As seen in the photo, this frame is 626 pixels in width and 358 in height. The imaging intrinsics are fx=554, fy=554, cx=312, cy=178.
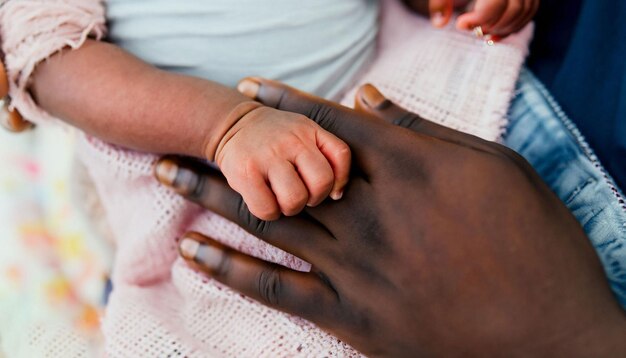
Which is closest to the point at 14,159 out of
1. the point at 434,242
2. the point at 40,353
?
the point at 40,353

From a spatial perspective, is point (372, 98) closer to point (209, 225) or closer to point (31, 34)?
point (209, 225)

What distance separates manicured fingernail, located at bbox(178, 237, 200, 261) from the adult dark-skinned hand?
0.36 feet

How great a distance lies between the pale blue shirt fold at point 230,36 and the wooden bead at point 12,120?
17 cm

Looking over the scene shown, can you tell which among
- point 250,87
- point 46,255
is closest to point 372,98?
point 250,87

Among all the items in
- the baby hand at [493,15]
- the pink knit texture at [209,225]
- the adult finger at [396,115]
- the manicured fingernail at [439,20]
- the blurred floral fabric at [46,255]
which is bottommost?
the blurred floral fabric at [46,255]

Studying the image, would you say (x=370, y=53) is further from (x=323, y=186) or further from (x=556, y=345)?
(x=556, y=345)

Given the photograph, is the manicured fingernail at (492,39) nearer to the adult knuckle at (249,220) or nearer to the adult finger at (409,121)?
the adult finger at (409,121)

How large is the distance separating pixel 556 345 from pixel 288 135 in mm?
323

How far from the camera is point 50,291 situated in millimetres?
895

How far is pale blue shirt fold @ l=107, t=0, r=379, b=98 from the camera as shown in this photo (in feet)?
2.63

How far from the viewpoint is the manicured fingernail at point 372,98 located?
2.22 ft

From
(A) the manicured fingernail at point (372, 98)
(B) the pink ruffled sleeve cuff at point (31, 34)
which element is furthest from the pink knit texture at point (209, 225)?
(A) the manicured fingernail at point (372, 98)

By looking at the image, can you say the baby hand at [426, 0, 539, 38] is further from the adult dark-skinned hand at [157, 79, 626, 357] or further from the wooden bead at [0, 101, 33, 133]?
the wooden bead at [0, 101, 33, 133]

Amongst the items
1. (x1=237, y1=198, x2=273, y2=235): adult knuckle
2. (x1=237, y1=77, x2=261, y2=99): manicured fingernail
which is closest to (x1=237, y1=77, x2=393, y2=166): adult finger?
(x1=237, y1=77, x2=261, y2=99): manicured fingernail
